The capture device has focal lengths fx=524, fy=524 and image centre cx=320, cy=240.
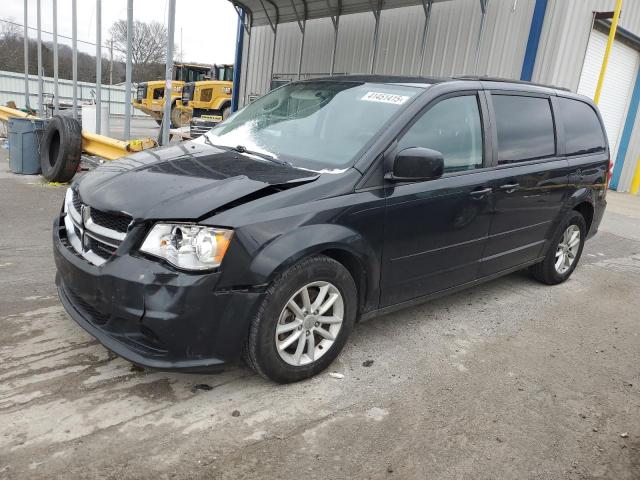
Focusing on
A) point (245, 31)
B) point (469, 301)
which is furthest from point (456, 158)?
point (245, 31)

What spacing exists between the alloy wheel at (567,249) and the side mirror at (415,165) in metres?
2.56

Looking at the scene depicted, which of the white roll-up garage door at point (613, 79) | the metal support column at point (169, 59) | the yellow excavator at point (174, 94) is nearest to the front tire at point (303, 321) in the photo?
the metal support column at point (169, 59)

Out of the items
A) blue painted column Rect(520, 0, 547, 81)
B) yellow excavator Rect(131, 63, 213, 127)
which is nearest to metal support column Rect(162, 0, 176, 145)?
blue painted column Rect(520, 0, 547, 81)

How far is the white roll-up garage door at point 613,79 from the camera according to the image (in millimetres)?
10977

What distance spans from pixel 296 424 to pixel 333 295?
2.43 feet

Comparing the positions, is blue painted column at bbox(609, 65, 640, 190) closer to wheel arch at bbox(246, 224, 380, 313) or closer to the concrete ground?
the concrete ground

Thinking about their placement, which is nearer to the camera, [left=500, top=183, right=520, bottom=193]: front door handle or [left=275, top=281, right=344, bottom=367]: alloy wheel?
[left=275, top=281, right=344, bottom=367]: alloy wheel

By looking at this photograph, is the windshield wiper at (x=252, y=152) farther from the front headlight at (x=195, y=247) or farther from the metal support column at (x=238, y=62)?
the metal support column at (x=238, y=62)

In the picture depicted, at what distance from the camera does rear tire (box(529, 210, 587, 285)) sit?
16.4ft

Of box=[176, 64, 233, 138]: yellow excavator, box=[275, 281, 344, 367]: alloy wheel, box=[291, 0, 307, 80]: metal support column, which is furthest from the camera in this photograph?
box=[176, 64, 233, 138]: yellow excavator

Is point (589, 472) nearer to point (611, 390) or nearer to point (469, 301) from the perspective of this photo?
→ point (611, 390)

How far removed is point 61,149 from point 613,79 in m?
12.1

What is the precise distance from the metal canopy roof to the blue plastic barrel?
6.18 metres

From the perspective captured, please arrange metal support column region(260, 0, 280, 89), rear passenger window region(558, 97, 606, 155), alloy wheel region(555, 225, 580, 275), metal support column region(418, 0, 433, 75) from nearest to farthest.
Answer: rear passenger window region(558, 97, 606, 155) → alloy wheel region(555, 225, 580, 275) → metal support column region(418, 0, 433, 75) → metal support column region(260, 0, 280, 89)
